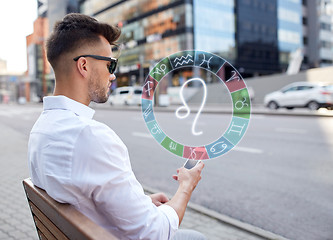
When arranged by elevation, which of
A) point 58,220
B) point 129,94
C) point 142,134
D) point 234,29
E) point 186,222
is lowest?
point 186,222

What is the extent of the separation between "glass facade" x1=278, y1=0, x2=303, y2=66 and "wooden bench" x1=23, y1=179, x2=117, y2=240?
61923 millimetres

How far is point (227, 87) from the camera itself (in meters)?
1.50

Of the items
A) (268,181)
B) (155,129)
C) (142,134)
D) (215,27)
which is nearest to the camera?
(155,129)

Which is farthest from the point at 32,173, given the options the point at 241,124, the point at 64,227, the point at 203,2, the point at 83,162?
the point at 203,2

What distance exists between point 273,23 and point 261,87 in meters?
29.5

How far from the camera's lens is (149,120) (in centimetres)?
161

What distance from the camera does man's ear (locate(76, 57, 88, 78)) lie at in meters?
1.36

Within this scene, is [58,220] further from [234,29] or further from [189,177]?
[234,29]

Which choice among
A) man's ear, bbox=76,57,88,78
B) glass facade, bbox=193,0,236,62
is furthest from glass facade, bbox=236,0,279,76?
man's ear, bbox=76,57,88,78

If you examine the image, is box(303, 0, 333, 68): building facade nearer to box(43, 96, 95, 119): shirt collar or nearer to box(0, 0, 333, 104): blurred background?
box(0, 0, 333, 104): blurred background

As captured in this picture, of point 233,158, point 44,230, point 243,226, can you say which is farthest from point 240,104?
point 233,158

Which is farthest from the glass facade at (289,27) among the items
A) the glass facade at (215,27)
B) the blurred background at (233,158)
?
the blurred background at (233,158)

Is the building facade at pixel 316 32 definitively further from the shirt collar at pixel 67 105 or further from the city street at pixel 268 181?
the shirt collar at pixel 67 105

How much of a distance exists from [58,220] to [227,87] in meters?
0.90
